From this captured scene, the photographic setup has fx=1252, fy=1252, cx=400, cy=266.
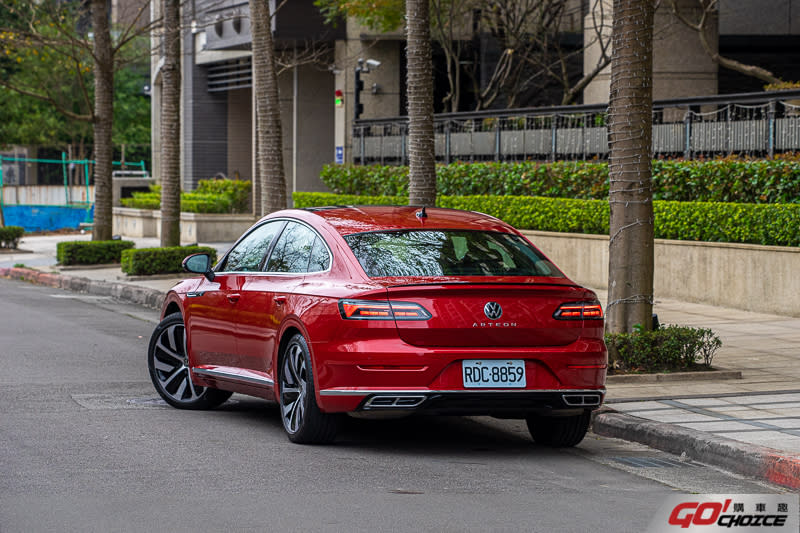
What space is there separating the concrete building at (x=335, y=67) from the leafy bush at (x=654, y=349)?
1281 cm

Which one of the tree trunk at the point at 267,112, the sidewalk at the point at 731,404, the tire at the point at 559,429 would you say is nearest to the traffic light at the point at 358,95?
the tree trunk at the point at 267,112

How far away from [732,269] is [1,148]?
160 ft

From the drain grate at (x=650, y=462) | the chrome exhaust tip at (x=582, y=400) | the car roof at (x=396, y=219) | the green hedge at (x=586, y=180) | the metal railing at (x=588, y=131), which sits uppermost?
the metal railing at (x=588, y=131)

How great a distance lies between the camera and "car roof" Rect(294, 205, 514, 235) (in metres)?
8.34

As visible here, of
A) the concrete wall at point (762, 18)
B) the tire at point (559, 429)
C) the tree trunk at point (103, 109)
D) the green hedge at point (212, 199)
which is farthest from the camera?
A: the green hedge at point (212, 199)

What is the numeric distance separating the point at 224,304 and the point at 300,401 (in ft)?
4.60

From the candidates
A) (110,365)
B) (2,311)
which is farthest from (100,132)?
(110,365)

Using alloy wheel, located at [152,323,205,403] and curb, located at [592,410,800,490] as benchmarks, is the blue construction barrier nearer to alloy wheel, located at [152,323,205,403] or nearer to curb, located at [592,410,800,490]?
alloy wheel, located at [152,323,205,403]

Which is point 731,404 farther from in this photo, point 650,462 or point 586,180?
point 586,180

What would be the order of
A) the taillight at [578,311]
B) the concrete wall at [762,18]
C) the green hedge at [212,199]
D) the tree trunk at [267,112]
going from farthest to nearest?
the green hedge at [212,199], the concrete wall at [762,18], the tree trunk at [267,112], the taillight at [578,311]

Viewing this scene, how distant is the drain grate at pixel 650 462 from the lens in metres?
7.85

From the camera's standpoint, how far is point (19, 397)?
980 cm

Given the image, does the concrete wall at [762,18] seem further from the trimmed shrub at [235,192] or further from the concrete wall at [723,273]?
the concrete wall at [723,273]

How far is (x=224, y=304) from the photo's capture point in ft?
29.9
